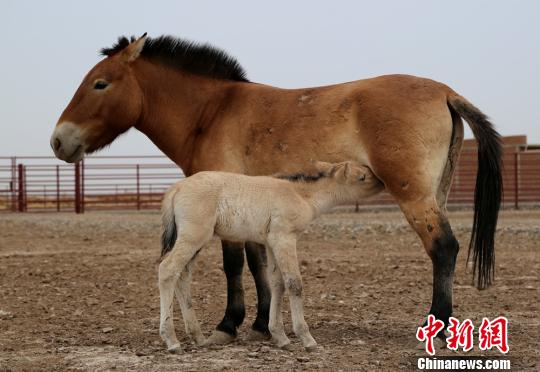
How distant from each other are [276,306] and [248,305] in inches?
97.1

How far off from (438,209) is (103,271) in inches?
237

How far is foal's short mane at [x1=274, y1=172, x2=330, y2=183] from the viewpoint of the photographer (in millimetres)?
6281

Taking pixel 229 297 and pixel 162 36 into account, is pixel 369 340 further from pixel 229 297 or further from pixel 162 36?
pixel 162 36

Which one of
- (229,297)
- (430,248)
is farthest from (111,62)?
(430,248)

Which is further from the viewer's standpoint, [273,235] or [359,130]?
[359,130]

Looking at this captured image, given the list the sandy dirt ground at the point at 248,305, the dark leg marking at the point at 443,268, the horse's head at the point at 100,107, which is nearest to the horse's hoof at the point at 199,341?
the sandy dirt ground at the point at 248,305

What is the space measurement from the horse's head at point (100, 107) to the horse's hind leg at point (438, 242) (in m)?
3.01

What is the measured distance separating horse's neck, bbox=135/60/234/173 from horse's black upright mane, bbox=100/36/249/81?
0.10m

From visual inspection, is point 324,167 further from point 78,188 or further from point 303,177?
point 78,188

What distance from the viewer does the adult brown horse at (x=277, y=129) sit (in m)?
→ 6.23

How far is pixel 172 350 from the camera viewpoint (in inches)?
228

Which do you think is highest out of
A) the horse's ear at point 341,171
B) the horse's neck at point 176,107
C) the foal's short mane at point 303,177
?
the horse's neck at point 176,107

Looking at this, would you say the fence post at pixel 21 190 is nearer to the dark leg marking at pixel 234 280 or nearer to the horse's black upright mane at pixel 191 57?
the horse's black upright mane at pixel 191 57

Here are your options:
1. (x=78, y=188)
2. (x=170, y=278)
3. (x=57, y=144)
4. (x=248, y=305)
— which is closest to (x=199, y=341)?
(x=170, y=278)
